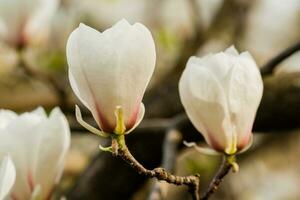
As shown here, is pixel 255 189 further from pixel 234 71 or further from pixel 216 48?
pixel 234 71

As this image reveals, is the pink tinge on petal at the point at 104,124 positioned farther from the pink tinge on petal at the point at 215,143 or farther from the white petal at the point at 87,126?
the pink tinge on petal at the point at 215,143

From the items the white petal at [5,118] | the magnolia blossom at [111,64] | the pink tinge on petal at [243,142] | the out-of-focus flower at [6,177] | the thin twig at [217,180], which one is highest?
the magnolia blossom at [111,64]

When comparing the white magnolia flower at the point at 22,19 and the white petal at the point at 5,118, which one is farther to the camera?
the white magnolia flower at the point at 22,19

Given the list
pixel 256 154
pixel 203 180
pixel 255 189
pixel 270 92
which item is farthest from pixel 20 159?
pixel 255 189

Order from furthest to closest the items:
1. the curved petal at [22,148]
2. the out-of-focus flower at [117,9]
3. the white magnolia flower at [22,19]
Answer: the out-of-focus flower at [117,9], the white magnolia flower at [22,19], the curved petal at [22,148]

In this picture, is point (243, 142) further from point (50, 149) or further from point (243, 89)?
point (50, 149)

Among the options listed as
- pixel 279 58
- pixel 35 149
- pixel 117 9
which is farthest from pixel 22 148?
pixel 117 9

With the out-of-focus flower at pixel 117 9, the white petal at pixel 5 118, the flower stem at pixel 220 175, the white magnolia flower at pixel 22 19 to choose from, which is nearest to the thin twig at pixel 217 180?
the flower stem at pixel 220 175
